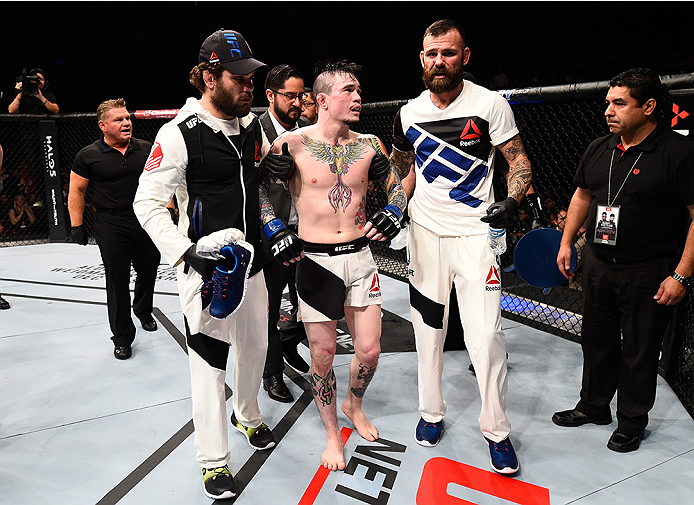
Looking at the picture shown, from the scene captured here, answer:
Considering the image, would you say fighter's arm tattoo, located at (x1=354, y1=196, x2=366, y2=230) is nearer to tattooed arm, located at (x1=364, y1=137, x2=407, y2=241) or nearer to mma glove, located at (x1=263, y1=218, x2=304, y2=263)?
tattooed arm, located at (x1=364, y1=137, x2=407, y2=241)

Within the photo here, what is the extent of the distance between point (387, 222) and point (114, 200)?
221cm

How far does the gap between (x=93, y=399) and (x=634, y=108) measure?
301 cm

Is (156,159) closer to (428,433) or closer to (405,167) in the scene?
(405,167)

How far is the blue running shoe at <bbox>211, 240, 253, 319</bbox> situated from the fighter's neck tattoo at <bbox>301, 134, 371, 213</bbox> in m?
0.51

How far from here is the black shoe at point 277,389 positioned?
2.88 metres

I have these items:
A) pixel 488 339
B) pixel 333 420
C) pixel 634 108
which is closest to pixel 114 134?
pixel 333 420

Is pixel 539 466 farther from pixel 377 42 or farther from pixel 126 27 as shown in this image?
pixel 126 27

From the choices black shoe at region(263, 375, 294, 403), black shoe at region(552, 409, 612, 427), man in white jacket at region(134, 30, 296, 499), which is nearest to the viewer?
man in white jacket at region(134, 30, 296, 499)

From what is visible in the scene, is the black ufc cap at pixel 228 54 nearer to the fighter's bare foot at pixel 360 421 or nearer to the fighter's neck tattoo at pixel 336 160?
the fighter's neck tattoo at pixel 336 160

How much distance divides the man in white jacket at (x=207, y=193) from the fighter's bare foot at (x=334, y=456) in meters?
0.41

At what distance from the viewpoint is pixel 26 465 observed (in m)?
2.29

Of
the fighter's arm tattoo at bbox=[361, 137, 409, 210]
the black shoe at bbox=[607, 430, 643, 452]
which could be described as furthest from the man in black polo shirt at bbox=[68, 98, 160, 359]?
the black shoe at bbox=[607, 430, 643, 452]

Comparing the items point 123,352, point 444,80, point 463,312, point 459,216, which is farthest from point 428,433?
point 123,352

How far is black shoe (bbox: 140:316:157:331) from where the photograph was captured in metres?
3.97
